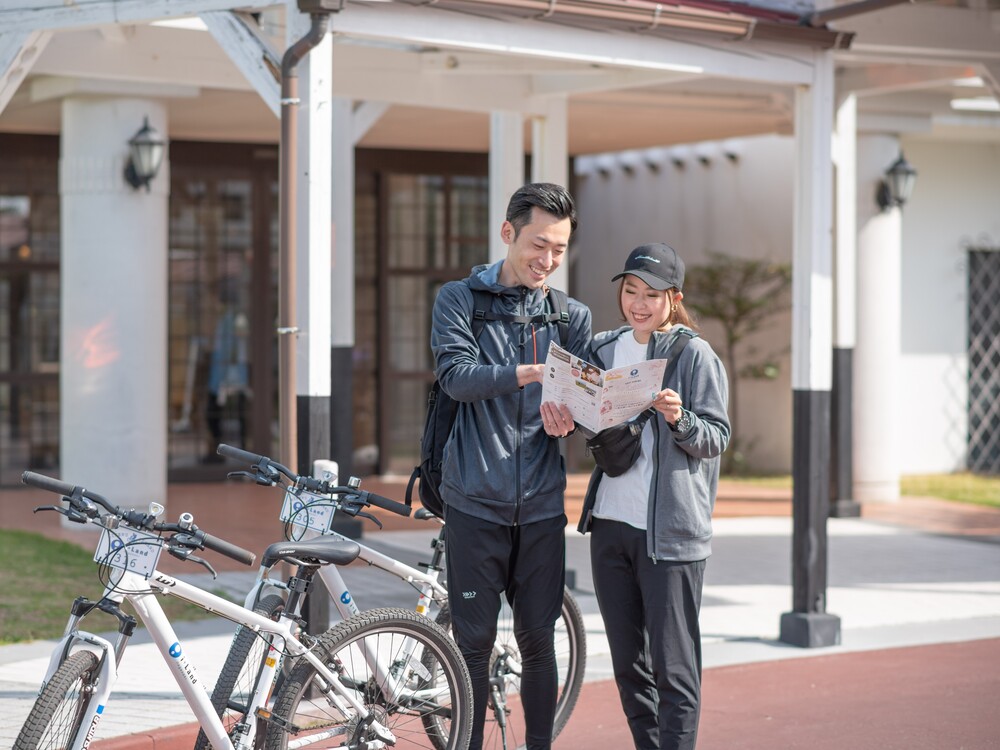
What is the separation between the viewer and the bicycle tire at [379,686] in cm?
416

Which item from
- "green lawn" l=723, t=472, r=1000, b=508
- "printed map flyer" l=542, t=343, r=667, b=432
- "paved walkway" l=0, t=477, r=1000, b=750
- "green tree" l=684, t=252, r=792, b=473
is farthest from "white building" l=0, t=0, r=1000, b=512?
"printed map flyer" l=542, t=343, r=667, b=432

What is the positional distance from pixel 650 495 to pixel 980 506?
9695 mm

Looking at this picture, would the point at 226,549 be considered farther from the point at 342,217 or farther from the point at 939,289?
the point at 939,289

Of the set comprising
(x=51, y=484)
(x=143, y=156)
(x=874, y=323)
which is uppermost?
(x=143, y=156)

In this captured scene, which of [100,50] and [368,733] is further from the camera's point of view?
[100,50]

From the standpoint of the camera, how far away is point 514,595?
14.4ft

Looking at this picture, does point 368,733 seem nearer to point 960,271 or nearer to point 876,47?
point 876,47

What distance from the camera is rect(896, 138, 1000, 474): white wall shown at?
1549cm

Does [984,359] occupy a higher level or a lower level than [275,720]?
higher

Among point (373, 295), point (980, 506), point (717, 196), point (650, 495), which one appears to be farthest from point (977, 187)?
point (650, 495)

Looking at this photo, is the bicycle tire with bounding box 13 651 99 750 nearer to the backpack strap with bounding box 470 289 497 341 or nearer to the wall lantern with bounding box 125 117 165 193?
the backpack strap with bounding box 470 289 497 341

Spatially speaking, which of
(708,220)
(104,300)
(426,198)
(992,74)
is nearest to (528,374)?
(992,74)

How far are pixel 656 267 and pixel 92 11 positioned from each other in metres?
3.01

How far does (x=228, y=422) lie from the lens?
1427 cm
